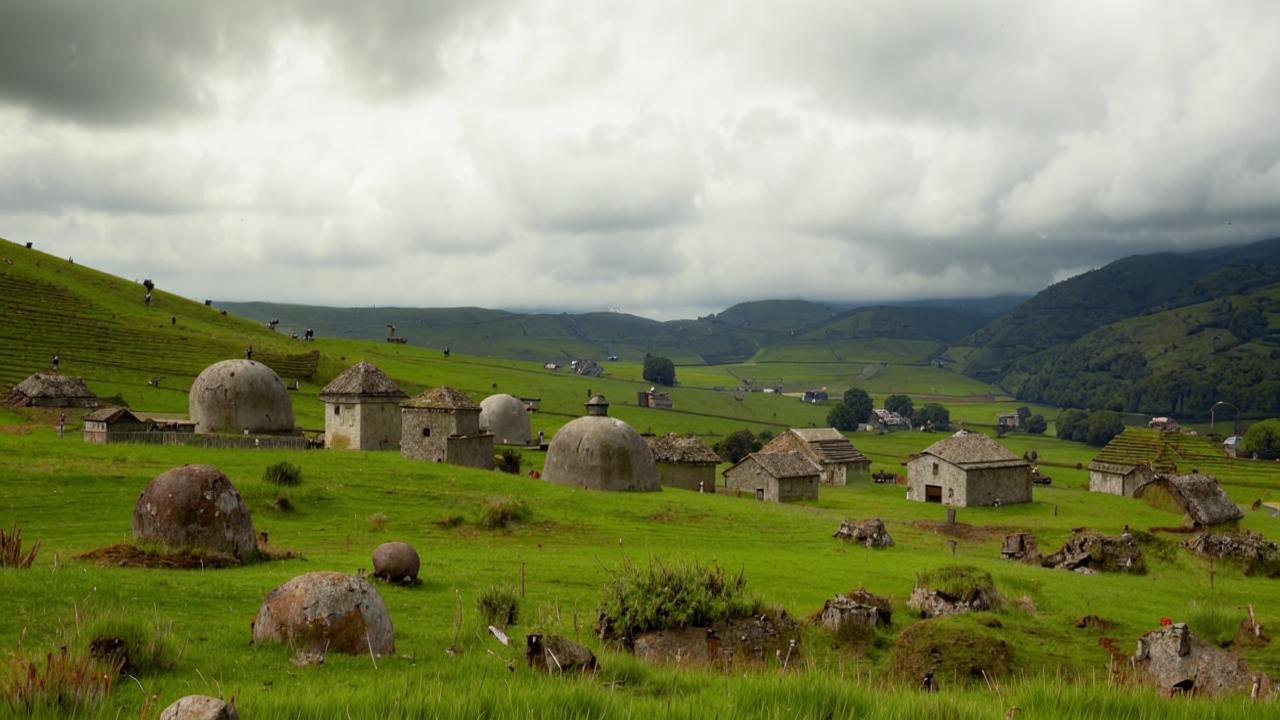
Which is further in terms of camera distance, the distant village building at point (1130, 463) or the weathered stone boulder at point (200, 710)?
the distant village building at point (1130, 463)

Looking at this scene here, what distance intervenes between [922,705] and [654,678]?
134 inches

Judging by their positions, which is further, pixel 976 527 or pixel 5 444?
pixel 976 527

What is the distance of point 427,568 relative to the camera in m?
26.2

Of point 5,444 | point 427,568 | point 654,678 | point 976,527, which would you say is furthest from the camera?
point 976,527

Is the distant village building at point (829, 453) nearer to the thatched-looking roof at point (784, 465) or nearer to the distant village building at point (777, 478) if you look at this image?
the thatched-looking roof at point (784, 465)

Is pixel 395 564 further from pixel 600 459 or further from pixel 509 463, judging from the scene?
pixel 509 463

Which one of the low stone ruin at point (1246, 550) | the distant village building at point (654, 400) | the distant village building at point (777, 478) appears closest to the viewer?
the low stone ruin at point (1246, 550)

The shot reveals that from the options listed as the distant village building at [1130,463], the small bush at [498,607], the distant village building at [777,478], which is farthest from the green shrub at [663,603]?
the distant village building at [1130,463]

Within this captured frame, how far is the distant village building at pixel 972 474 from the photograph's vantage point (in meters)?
68.6

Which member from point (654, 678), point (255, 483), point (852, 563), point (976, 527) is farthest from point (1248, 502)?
point (654, 678)

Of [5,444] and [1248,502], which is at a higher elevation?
[5,444]

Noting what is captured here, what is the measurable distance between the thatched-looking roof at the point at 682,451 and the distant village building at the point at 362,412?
17600 millimetres

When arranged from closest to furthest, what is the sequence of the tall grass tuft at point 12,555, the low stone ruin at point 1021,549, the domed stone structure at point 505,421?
the tall grass tuft at point 12,555, the low stone ruin at point 1021,549, the domed stone structure at point 505,421

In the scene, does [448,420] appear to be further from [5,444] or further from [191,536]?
[191,536]
